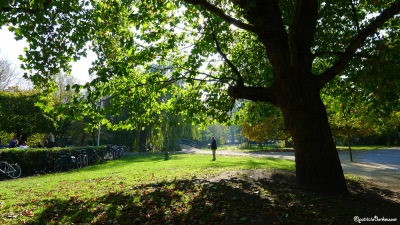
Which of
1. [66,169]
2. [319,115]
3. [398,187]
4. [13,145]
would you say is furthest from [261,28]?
[13,145]

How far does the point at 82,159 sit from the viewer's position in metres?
21.5

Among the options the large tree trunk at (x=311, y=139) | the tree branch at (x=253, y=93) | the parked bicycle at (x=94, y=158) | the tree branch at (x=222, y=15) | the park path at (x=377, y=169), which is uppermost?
the tree branch at (x=222, y=15)

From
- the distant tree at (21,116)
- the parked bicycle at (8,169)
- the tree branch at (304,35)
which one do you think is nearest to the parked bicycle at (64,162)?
the parked bicycle at (8,169)

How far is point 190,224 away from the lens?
17.8ft

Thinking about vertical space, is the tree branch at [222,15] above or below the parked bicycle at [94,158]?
above

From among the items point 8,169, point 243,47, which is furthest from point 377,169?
point 8,169

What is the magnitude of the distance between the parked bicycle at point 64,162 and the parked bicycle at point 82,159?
67cm

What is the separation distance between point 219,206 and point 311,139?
10.3 ft

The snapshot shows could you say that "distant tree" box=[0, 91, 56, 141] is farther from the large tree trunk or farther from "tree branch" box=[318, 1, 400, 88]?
"tree branch" box=[318, 1, 400, 88]

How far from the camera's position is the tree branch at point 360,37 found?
23.4 ft

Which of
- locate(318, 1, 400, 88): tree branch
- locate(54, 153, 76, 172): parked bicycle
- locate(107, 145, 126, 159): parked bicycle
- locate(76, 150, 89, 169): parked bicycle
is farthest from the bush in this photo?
locate(318, 1, 400, 88): tree branch

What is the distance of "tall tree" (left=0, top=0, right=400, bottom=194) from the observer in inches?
303

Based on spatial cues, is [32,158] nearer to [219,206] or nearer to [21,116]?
[21,116]

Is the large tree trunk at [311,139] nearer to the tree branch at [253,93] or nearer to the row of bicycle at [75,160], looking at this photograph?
the tree branch at [253,93]
